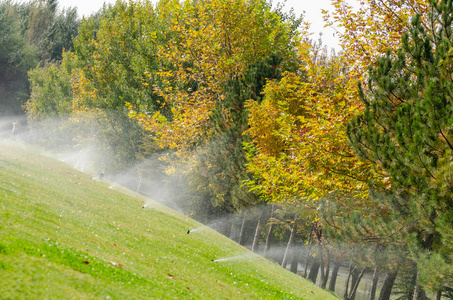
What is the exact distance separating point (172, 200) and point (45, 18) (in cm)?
9131

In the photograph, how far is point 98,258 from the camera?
7.70 meters

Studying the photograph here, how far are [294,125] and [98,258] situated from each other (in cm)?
1216

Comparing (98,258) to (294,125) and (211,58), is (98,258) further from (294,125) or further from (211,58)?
(211,58)

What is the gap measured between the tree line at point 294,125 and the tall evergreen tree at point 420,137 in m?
0.05

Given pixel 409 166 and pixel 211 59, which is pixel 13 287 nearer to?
pixel 409 166

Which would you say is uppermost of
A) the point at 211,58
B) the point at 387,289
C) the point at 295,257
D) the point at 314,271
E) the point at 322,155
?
the point at 211,58

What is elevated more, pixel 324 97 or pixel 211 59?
pixel 211 59

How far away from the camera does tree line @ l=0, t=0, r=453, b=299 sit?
467 inches

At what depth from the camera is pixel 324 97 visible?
676 inches

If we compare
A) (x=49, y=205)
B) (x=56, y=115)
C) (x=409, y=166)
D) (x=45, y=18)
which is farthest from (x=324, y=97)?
(x=45, y=18)

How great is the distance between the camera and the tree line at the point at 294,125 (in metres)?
→ 11.9

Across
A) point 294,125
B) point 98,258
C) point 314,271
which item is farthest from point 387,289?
point 314,271

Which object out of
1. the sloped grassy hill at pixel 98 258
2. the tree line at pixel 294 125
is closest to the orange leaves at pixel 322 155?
the tree line at pixel 294 125

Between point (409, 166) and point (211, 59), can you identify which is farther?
point (211, 59)
